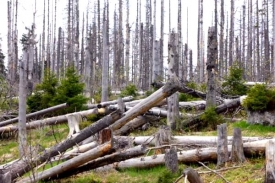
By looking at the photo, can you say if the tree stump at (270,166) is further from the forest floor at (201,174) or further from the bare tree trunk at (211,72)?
the bare tree trunk at (211,72)

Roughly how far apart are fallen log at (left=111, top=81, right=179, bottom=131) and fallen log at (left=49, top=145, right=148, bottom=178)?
1.55 metres

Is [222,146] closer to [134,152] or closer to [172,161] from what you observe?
[172,161]

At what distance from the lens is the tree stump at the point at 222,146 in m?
7.01

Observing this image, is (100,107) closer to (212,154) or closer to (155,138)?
(155,138)

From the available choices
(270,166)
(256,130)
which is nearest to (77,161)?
(270,166)

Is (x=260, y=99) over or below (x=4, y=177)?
over

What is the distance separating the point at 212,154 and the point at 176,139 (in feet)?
4.29

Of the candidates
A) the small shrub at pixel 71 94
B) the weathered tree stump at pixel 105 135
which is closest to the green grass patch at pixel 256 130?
the weathered tree stump at pixel 105 135

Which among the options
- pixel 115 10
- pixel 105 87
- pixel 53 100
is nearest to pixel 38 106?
pixel 53 100

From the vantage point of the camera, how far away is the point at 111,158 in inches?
289

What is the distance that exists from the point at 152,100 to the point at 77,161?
89.3 inches

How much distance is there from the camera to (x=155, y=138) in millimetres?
8414

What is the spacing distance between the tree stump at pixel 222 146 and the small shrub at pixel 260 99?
334 centimetres

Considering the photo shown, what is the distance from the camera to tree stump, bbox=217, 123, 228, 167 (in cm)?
701
